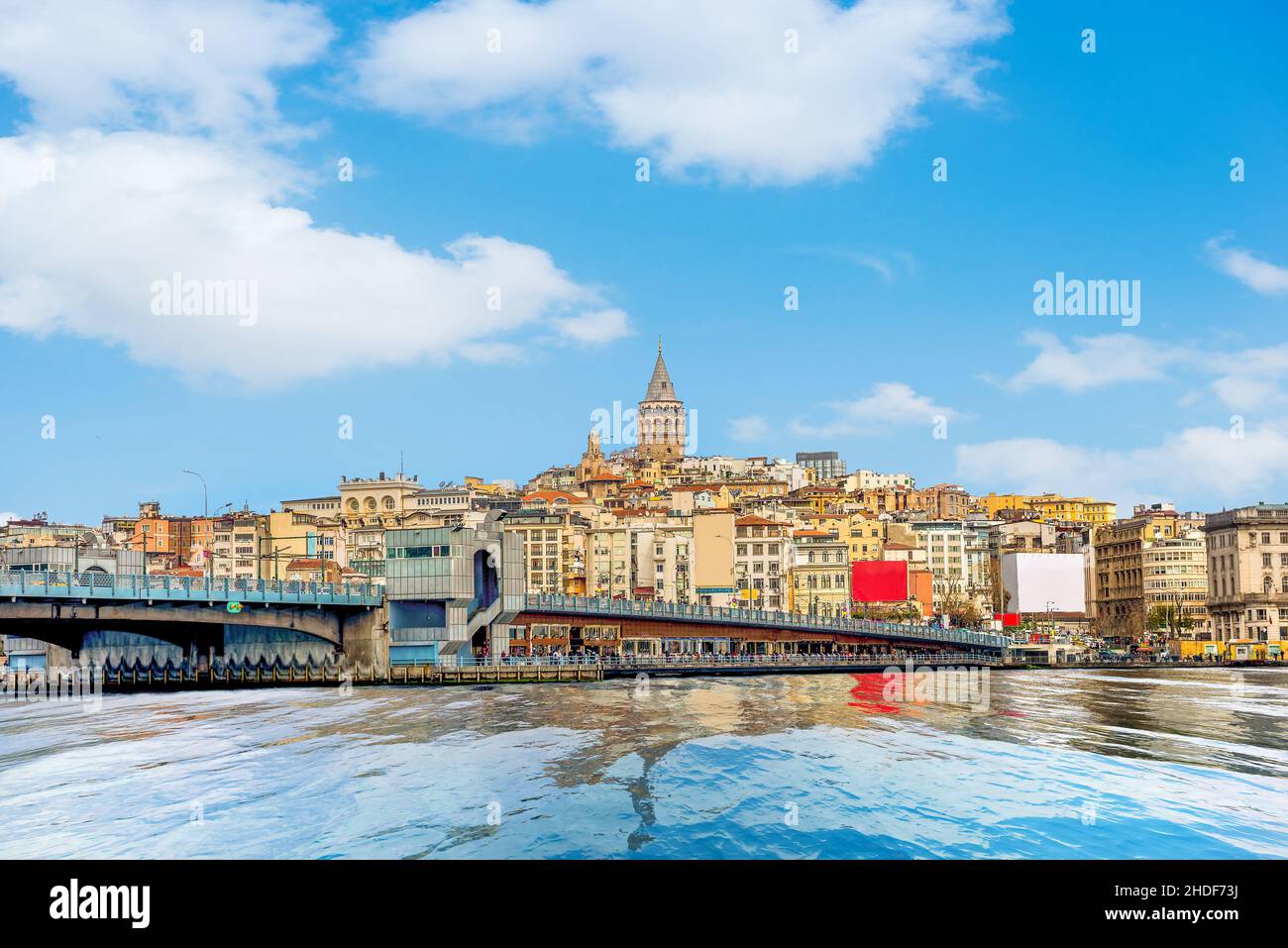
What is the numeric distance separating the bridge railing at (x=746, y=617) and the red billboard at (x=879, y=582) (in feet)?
93.8

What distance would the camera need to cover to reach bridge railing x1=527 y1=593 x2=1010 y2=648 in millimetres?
97625

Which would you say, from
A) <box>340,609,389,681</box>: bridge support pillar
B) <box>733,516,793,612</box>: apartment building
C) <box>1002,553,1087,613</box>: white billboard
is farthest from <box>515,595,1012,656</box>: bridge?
<box>1002,553,1087,613</box>: white billboard

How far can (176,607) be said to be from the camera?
7594cm

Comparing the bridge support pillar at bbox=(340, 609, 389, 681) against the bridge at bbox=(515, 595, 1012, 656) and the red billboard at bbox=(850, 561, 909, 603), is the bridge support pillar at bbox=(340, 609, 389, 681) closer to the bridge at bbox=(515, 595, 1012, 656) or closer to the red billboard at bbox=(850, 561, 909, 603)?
the bridge at bbox=(515, 595, 1012, 656)

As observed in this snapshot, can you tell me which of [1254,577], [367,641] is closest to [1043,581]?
[1254,577]

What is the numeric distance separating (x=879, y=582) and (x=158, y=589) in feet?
322

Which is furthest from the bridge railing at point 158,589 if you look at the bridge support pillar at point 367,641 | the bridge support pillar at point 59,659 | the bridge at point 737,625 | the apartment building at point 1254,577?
the apartment building at point 1254,577

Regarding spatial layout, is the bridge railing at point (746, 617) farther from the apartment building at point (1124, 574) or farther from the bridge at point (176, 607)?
the apartment building at point (1124, 574)

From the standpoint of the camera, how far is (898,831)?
31.2m

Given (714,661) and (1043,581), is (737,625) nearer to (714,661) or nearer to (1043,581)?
(714,661)

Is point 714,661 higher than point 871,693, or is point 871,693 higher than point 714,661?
point 714,661
